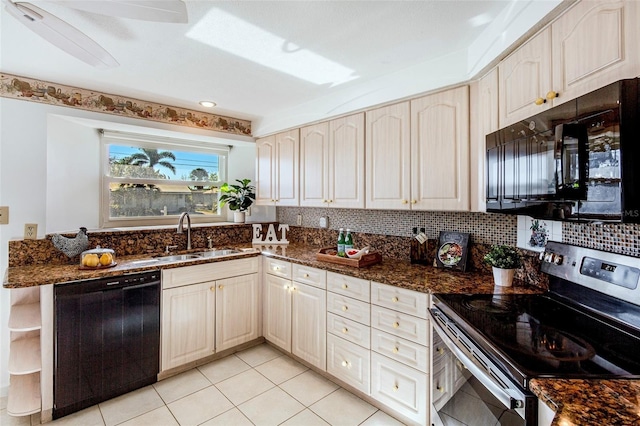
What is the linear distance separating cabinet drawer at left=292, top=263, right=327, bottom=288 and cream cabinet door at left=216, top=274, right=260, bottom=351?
1.80 ft

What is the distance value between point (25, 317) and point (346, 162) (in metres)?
2.51

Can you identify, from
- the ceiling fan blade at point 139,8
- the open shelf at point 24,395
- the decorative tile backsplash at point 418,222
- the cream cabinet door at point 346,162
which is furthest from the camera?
the cream cabinet door at point 346,162

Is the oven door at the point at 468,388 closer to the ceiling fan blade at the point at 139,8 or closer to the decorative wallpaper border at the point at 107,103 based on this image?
the ceiling fan blade at the point at 139,8

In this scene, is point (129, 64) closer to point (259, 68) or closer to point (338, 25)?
point (259, 68)

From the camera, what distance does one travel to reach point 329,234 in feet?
10.4

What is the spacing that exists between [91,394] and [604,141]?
306cm

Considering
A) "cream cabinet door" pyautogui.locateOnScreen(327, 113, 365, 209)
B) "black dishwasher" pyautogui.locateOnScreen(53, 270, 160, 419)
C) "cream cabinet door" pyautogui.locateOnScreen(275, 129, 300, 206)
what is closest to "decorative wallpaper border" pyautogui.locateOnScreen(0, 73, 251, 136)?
"cream cabinet door" pyautogui.locateOnScreen(275, 129, 300, 206)

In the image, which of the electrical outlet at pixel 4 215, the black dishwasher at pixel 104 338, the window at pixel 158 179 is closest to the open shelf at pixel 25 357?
the black dishwasher at pixel 104 338

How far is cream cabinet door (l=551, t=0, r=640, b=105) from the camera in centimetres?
96

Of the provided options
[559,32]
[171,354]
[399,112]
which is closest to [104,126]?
[171,354]

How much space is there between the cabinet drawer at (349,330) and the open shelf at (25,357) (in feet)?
6.24

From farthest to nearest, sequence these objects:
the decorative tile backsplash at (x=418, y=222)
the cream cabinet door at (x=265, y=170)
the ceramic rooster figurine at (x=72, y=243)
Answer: the cream cabinet door at (x=265, y=170) < the ceramic rooster figurine at (x=72, y=243) < the decorative tile backsplash at (x=418, y=222)

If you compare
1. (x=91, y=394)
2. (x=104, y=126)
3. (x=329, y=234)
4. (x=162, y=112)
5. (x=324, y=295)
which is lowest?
(x=91, y=394)

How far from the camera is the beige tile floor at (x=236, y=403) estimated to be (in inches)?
76.4
